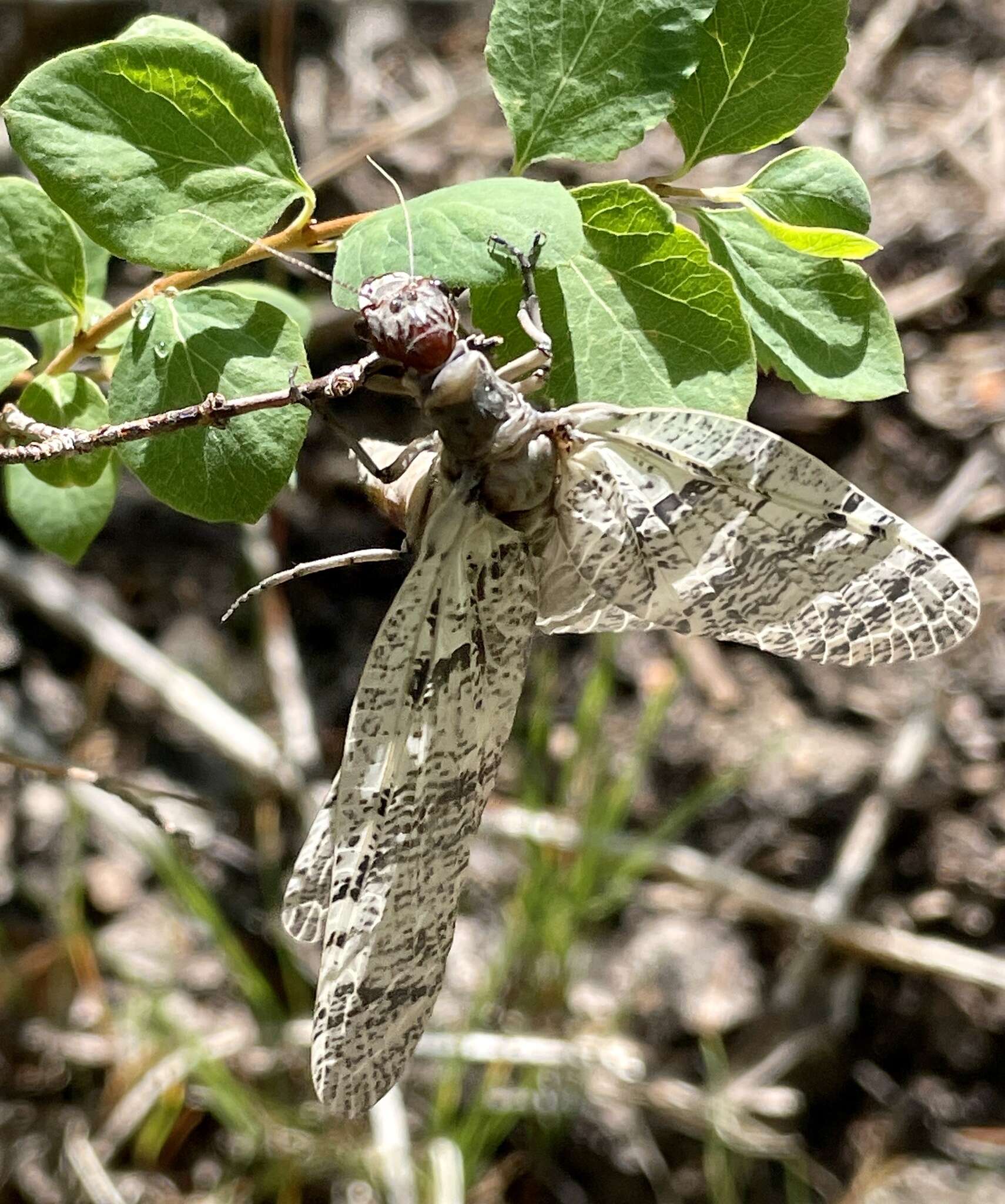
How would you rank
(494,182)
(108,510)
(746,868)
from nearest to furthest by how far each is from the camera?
1. (494,182)
2. (108,510)
3. (746,868)

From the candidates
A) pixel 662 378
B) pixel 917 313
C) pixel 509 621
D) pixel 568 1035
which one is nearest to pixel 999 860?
pixel 568 1035

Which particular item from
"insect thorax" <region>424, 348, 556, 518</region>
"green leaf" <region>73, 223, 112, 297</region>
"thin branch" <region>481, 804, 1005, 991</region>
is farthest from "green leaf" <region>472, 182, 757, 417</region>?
"thin branch" <region>481, 804, 1005, 991</region>

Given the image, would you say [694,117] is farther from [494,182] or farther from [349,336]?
[349,336]

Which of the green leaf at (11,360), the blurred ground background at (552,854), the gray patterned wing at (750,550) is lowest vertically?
the blurred ground background at (552,854)

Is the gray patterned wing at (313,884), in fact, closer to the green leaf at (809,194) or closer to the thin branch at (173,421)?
the thin branch at (173,421)

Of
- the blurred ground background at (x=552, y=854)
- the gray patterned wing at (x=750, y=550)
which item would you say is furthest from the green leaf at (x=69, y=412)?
the blurred ground background at (x=552, y=854)
